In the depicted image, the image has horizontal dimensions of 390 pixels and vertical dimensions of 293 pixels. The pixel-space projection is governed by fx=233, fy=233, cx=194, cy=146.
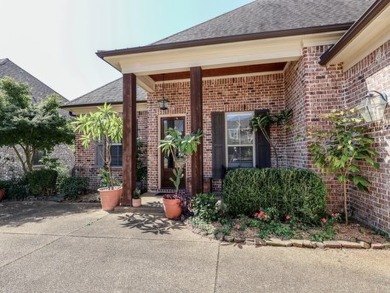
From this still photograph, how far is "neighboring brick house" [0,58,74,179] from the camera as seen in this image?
10.1 meters

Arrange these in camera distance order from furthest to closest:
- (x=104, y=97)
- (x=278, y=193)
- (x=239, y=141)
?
1. (x=104, y=97)
2. (x=239, y=141)
3. (x=278, y=193)

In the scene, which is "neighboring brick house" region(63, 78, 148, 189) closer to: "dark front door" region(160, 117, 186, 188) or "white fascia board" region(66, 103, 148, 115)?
"white fascia board" region(66, 103, 148, 115)

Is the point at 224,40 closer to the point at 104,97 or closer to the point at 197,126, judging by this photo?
the point at 197,126

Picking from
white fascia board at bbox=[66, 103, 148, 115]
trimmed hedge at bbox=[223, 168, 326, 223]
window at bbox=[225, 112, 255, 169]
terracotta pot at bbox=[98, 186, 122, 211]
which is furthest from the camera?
white fascia board at bbox=[66, 103, 148, 115]

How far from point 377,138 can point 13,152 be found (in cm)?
1276

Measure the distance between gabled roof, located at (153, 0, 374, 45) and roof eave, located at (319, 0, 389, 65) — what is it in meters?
0.62

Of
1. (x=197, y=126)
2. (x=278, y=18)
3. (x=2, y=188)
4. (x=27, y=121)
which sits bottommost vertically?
(x=2, y=188)

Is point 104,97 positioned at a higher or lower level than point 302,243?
higher

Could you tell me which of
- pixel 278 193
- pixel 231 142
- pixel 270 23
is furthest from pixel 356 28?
pixel 231 142

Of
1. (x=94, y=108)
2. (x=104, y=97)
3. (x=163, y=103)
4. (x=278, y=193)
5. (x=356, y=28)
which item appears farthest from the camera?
(x=104, y=97)

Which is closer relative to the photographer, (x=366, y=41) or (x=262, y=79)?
(x=366, y=41)

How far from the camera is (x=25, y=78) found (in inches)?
543

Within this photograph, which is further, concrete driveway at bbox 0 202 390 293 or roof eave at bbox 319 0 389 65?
roof eave at bbox 319 0 389 65

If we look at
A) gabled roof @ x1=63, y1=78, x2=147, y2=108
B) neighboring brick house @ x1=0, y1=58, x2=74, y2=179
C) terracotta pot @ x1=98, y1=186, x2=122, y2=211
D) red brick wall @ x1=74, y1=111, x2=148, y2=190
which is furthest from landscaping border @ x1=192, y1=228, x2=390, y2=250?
neighboring brick house @ x1=0, y1=58, x2=74, y2=179
